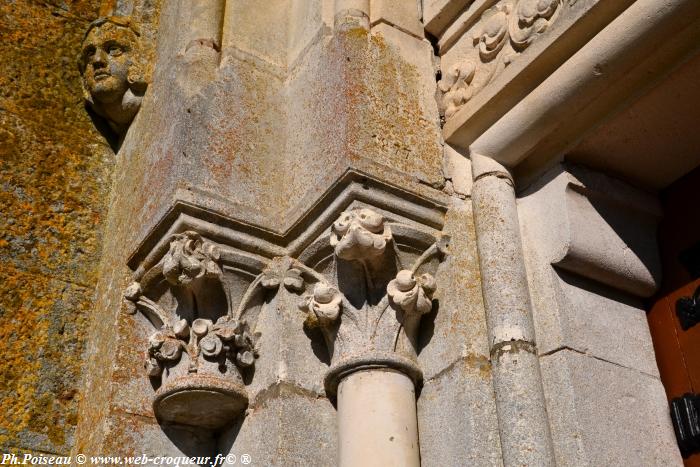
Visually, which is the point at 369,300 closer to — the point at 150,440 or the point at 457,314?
the point at 457,314

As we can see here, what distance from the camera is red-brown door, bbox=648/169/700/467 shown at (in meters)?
2.64

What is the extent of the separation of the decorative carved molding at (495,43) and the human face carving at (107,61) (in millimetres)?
1301

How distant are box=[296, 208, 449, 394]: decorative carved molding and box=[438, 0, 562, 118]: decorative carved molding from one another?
58 centimetres

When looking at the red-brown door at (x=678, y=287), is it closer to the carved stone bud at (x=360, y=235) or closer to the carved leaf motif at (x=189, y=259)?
the carved stone bud at (x=360, y=235)

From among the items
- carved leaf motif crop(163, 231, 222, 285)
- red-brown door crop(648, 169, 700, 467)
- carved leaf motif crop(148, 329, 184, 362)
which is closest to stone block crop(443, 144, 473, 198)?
red-brown door crop(648, 169, 700, 467)

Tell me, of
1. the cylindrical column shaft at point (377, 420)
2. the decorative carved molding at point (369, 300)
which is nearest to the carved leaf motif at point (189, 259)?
the decorative carved molding at point (369, 300)

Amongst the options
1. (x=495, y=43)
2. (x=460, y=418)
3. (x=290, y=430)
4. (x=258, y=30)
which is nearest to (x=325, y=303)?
(x=290, y=430)

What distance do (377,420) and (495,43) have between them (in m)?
1.23

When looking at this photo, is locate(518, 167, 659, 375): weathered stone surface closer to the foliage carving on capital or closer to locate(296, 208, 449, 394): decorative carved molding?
locate(296, 208, 449, 394): decorative carved molding

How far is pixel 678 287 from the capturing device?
2.79m

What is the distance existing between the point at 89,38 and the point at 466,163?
1692 millimetres

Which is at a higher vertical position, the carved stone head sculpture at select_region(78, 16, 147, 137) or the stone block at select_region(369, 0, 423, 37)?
the carved stone head sculpture at select_region(78, 16, 147, 137)

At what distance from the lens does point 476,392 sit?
2.49 m

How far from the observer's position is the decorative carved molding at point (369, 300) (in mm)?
2611
